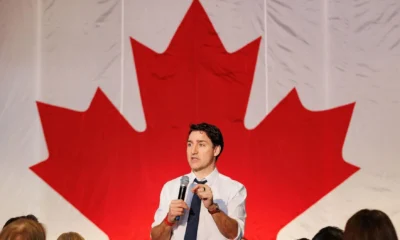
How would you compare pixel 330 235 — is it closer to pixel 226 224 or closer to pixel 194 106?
pixel 226 224

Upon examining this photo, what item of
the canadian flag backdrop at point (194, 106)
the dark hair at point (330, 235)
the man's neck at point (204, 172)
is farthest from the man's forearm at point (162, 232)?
the canadian flag backdrop at point (194, 106)

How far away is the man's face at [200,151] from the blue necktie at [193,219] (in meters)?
0.09

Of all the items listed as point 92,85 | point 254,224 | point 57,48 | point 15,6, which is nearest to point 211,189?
point 254,224

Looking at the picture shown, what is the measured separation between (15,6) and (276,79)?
194 cm

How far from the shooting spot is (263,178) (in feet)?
13.1

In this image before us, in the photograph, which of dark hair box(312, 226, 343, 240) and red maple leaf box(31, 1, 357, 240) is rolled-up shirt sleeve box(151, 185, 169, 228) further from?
red maple leaf box(31, 1, 357, 240)

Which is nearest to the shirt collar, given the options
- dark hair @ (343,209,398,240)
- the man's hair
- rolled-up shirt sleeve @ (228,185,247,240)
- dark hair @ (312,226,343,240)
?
rolled-up shirt sleeve @ (228,185,247,240)

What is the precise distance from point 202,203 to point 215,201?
64 millimetres

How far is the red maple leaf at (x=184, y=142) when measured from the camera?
395 centimetres

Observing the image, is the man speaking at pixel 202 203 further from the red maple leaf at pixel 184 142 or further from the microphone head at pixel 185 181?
the red maple leaf at pixel 184 142

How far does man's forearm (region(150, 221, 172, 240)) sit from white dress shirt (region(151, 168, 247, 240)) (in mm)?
62

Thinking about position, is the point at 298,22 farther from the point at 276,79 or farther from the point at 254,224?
the point at 254,224

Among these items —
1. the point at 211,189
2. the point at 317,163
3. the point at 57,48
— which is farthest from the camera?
the point at 57,48

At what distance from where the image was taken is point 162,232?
270 cm
